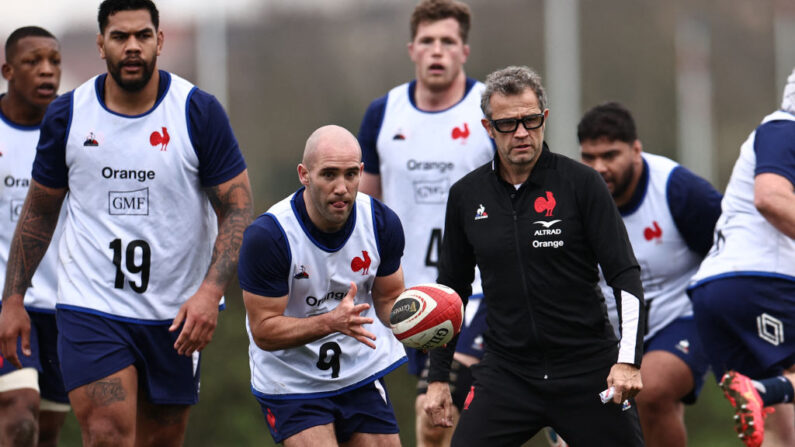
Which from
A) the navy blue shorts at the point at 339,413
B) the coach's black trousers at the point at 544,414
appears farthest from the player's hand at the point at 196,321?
the coach's black trousers at the point at 544,414

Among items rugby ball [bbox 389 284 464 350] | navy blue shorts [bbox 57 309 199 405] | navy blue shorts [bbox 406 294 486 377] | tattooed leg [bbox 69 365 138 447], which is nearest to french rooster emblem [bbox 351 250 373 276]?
rugby ball [bbox 389 284 464 350]

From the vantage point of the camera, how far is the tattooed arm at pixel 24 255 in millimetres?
6512

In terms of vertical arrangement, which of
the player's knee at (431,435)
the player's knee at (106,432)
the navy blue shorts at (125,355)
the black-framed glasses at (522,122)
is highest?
the black-framed glasses at (522,122)

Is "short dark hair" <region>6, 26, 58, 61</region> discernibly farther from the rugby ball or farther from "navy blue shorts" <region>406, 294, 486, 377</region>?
A: the rugby ball

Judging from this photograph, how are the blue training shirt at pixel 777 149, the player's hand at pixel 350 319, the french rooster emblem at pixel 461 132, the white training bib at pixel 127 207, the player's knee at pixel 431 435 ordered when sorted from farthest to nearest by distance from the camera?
1. the french rooster emblem at pixel 461 132
2. the player's knee at pixel 431 435
3. the blue training shirt at pixel 777 149
4. the white training bib at pixel 127 207
5. the player's hand at pixel 350 319

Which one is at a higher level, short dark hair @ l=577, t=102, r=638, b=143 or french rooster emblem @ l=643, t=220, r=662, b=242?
short dark hair @ l=577, t=102, r=638, b=143

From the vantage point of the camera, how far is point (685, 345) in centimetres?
779

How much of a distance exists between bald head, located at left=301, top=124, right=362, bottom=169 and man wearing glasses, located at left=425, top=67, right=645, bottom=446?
0.65m

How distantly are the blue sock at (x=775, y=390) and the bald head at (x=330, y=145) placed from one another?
2395mm

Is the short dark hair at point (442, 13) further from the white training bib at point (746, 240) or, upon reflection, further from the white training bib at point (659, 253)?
the white training bib at point (746, 240)

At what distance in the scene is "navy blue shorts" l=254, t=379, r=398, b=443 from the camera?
6.00 m

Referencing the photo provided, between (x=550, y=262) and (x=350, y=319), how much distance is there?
38.9 inches

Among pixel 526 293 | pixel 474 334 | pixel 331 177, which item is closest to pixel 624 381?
pixel 526 293

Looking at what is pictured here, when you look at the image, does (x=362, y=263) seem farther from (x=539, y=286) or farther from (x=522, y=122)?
(x=522, y=122)
